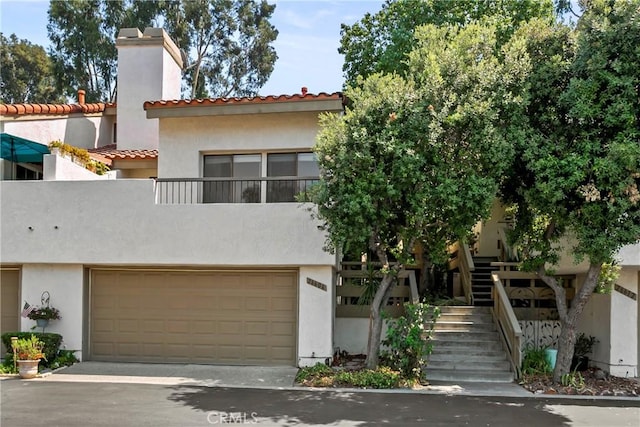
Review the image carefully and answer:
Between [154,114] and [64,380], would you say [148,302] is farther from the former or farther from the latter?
[154,114]

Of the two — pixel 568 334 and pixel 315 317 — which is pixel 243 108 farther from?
pixel 568 334

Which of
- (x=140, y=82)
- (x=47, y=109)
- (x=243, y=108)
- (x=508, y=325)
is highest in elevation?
(x=140, y=82)

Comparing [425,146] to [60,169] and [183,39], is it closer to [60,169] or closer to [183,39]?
[60,169]

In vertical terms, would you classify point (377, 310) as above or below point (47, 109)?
below

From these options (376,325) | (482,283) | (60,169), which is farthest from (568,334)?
(60,169)

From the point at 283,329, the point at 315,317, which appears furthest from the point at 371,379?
the point at 283,329

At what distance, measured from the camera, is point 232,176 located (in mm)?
15000

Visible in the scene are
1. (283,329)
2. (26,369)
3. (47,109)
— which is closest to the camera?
(26,369)

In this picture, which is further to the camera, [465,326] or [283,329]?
[465,326]

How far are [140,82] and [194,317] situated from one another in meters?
10.0

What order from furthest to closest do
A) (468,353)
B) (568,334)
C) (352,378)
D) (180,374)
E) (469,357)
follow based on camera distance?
(468,353) → (469,357) → (180,374) → (568,334) → (352,378)

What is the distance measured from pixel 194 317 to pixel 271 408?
15.0 feet

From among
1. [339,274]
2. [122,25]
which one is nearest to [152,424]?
[339,274]

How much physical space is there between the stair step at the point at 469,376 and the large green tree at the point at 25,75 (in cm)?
2938
